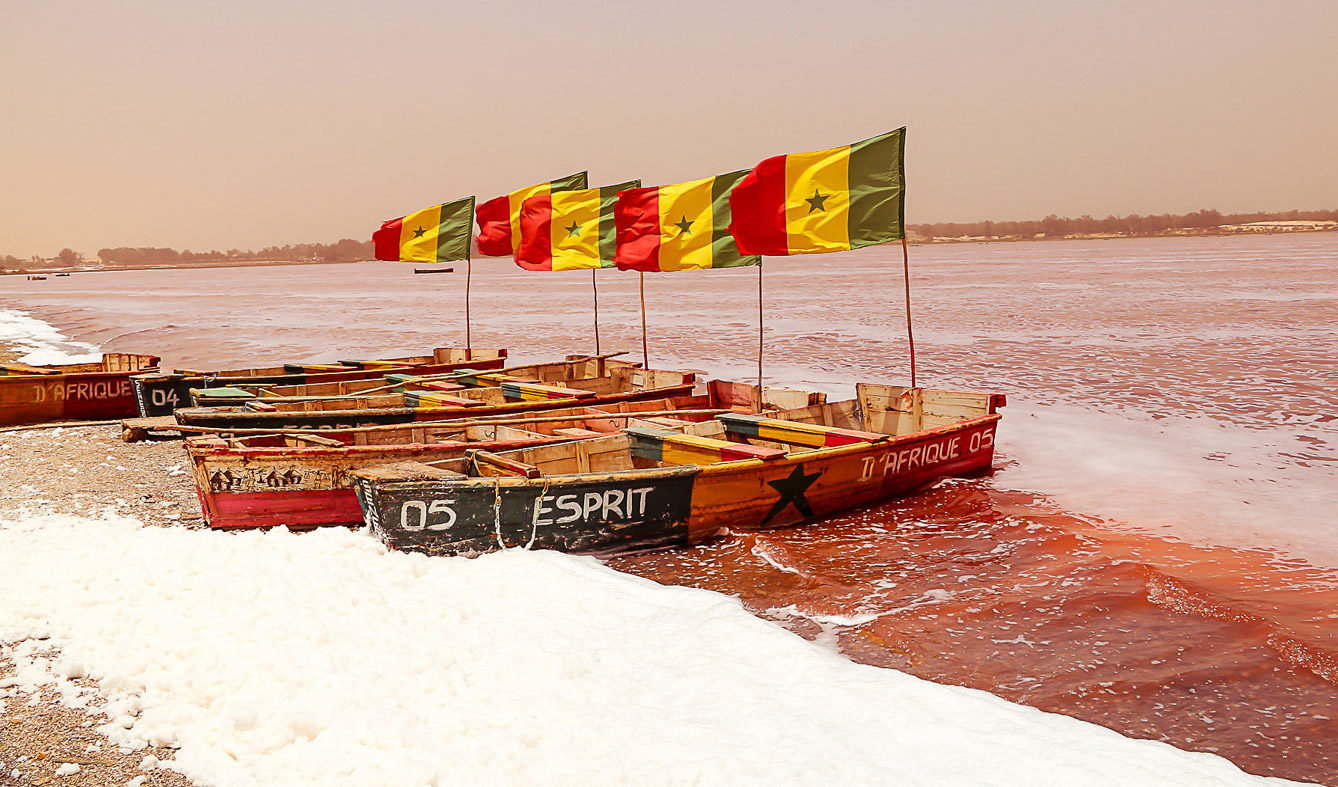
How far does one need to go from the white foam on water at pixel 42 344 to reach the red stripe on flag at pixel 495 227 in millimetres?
15016

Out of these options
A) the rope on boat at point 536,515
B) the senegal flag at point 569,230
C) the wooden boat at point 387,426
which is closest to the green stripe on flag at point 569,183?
the senegal flag at point 569,230

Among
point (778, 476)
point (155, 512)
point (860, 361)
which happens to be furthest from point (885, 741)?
point (860, 361)

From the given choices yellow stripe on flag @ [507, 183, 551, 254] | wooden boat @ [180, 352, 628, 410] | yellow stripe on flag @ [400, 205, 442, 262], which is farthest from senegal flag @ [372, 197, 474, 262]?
wooden boat @ [180, 352, 628, 410]

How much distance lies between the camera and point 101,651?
671 centimetres

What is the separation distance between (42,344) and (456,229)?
83.4ft

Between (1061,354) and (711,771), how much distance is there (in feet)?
92.0

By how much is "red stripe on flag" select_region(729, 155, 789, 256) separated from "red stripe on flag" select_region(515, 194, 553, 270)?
6953 millimetres

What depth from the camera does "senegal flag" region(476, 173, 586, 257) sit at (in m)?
21.1

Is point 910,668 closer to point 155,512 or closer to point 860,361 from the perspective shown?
point 155,512

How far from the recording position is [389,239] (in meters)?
22.9

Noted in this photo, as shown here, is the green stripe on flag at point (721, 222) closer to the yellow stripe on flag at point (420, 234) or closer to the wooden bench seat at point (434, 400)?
the wooden bench seat at point (434, 400)

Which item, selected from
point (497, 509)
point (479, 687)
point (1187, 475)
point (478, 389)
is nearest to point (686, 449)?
point (497, 509)

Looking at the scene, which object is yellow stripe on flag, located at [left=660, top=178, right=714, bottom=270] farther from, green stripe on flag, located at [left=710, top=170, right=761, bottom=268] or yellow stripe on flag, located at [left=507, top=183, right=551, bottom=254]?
yellow stripe on flag, located at [left=507, top=183, right=551, bottom=254]

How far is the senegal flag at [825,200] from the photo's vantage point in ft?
43.5
